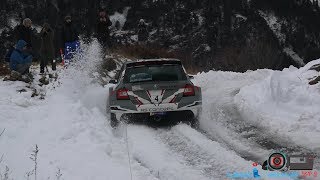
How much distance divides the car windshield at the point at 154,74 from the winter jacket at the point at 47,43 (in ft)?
19.0

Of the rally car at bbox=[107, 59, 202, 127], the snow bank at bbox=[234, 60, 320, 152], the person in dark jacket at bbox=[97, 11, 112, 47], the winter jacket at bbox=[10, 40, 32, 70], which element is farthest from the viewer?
the person in dark jacket at bbox=[97, 11, 112, 47]

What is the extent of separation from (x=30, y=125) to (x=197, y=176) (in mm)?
3797

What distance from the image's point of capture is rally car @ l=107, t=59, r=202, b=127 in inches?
413

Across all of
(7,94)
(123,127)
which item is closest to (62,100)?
(7,94)

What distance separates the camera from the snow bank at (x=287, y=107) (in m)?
9.54

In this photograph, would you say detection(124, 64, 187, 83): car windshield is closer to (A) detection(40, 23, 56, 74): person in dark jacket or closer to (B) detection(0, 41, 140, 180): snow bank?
(B) detection(0, 41, 140, 180): snow bank

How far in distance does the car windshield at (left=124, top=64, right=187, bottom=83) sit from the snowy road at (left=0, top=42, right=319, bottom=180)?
1.09 m

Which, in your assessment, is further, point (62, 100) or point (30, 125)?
point (62, 100)

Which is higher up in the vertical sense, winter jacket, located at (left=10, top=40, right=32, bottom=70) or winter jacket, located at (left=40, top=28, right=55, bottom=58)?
winter jacket, located at (left=40, top=28, right=55, bottom=58)

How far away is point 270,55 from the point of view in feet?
102

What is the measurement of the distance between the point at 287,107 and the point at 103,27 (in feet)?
37.0

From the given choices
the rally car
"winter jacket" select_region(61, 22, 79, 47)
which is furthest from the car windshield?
"winter jacket" select_region(61, 22, 79, 47)

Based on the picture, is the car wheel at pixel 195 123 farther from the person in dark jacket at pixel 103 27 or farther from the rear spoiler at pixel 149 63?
the person in dark jacket at pixel 103 27

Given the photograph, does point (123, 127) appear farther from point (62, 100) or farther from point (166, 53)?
point (166, 53)
